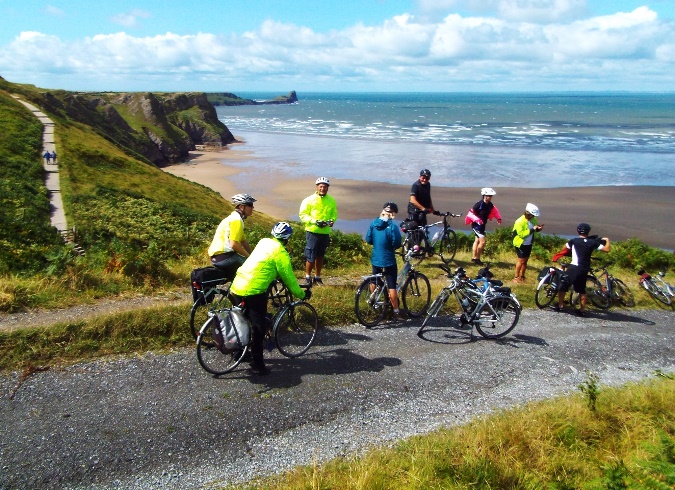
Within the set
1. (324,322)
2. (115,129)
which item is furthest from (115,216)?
(115,129)

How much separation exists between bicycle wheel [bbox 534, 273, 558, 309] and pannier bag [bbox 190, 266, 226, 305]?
6.98 meters

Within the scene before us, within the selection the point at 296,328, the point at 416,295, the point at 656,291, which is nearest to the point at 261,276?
the point at 296,328

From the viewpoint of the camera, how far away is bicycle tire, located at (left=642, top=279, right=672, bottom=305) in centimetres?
1263

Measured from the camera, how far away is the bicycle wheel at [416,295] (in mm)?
9664

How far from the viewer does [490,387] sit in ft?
24.2

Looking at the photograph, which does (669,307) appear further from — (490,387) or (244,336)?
(244,336)

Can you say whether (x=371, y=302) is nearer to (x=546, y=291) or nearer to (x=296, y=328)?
(x=296, y=328)

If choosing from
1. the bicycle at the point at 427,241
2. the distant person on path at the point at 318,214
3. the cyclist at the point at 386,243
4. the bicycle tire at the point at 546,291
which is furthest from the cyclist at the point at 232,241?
the bicycle tire at the point at 546,291

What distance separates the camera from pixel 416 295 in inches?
389

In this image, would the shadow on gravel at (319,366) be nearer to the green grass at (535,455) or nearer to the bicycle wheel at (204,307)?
the bicycle wheel at (204,307)

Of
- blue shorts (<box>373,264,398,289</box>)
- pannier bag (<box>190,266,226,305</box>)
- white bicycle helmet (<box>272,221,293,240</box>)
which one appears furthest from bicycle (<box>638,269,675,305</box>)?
pannier bag (<box>190,266,226,305</box>)

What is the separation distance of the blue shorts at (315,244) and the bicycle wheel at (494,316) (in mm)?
3320

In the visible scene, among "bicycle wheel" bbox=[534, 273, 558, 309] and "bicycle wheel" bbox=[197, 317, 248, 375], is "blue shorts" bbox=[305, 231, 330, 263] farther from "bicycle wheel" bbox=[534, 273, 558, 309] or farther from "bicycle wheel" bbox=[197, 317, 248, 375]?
"bicycle wheel" bbox=[534, 273, 558, 309]

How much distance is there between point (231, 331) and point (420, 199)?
26.2 feet
